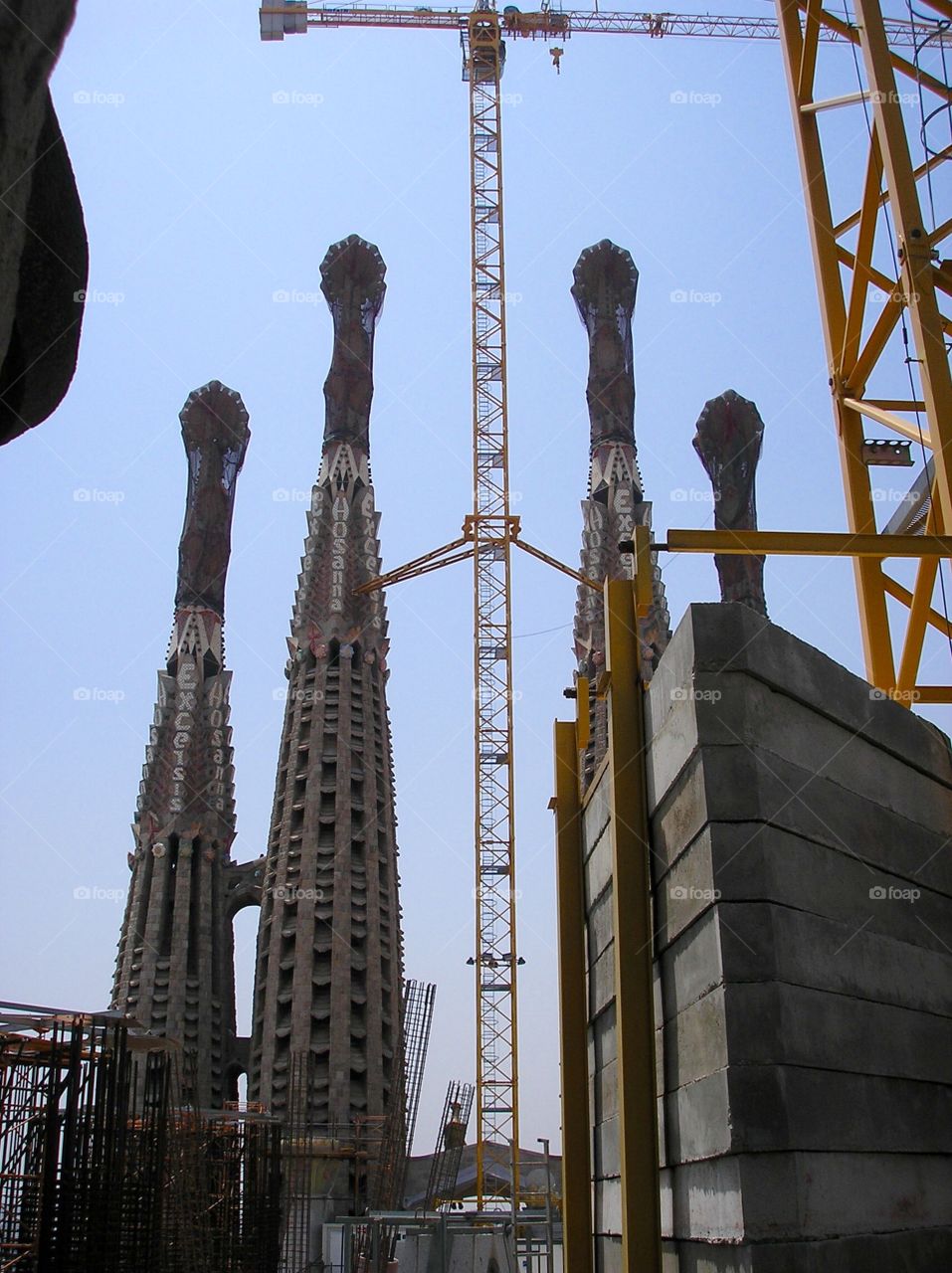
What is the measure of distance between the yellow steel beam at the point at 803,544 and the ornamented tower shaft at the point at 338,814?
42245 mm

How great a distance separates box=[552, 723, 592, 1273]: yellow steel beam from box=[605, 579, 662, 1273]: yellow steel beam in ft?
5.76

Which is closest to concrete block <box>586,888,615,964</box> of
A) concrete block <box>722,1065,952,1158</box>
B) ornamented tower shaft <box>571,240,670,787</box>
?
concrete block <box>722,1065,952,1158</box>

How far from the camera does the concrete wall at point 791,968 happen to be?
5.89 metres

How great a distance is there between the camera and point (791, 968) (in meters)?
6.18

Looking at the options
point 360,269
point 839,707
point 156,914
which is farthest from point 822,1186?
point 360,269

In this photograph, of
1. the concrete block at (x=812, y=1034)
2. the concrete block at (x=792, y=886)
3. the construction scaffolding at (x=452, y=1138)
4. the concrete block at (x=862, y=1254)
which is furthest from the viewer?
the construction scaffolding at (x=452, y=1138)

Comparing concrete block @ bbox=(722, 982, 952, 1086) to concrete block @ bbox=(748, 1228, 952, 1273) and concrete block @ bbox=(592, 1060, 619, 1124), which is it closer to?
concrete block @ bbox=(748, 1228, 952, 1273)

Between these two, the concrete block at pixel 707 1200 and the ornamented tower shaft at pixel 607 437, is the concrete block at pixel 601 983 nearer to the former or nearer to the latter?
the concrete block at pixel 707 1200

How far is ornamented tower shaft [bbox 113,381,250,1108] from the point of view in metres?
54.7

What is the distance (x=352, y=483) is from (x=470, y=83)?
68.6 ft

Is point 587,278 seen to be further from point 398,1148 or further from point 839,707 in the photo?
point 839,707

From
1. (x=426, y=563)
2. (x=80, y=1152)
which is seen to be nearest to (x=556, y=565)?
(x=426, y=563)

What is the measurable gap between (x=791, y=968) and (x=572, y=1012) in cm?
342

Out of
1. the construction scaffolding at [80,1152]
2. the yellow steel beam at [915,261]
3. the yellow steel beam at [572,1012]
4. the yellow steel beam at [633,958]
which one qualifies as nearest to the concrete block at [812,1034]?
the yellow steel beam at [633,958]
